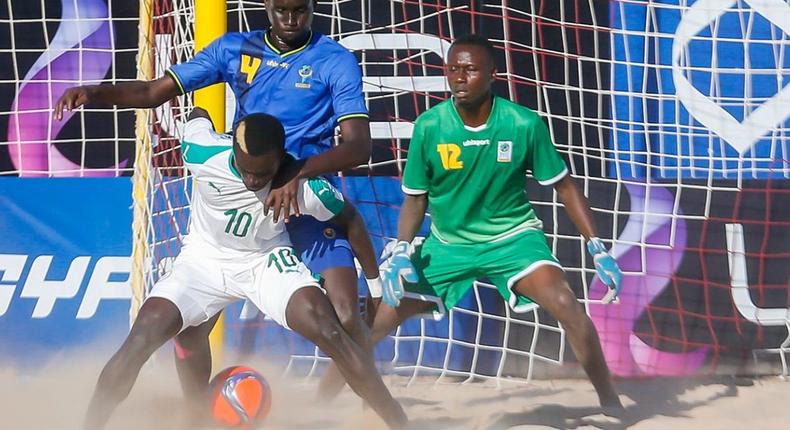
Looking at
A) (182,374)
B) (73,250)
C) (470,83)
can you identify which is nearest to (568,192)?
(470,83)

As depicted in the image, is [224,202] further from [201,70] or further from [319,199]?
[201,70]

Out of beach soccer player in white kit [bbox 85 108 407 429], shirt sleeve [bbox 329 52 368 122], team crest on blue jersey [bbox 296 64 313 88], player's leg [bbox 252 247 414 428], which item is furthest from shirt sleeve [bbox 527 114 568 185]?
player's leg [bbox 252 247 414 428]

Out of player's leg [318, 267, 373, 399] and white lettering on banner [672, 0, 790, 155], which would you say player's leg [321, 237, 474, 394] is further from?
white lettering on banner [672, 0, 790, 155]

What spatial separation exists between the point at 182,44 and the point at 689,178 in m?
3.14

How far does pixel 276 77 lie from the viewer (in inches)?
178

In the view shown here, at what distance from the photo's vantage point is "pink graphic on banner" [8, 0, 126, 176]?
6324mm

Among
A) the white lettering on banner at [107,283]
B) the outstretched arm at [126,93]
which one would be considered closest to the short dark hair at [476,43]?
the outstretched arm at [126,93]

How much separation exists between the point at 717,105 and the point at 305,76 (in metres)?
2.96

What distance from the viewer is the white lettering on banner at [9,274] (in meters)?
6.31

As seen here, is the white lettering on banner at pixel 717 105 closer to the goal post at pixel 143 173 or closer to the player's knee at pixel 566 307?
the player's knee at pixel 566 307

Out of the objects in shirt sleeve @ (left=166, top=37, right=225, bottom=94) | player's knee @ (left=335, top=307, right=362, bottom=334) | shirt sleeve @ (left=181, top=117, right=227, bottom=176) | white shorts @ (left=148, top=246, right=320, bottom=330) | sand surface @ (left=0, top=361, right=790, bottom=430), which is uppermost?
shirt sleeve @ (left=166, top=37, right=225, bottom=94)

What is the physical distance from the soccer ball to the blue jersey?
1.07 metres

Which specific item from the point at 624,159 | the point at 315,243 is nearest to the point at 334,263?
the point at 315,243

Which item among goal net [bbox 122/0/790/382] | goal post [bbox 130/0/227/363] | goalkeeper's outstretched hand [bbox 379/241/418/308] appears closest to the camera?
goalkeeper's outstretched hand [bbox 379/241/418/308]
